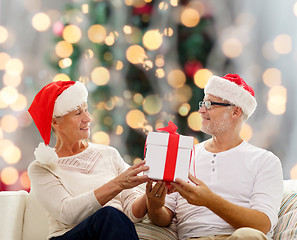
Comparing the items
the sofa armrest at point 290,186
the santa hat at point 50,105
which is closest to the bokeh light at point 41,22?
the santa hat at point 50,105

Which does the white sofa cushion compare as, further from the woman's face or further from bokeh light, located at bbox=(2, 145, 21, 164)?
bokeh light, located at bbox=(2, 145, 21, 164)

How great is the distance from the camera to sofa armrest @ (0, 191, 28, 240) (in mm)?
2041

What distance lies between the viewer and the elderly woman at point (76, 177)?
161 cm

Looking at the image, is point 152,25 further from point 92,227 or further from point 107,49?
point 92,227

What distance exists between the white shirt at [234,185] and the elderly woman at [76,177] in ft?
0.73

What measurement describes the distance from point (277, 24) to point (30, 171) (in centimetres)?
190

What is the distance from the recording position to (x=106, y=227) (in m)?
1.53

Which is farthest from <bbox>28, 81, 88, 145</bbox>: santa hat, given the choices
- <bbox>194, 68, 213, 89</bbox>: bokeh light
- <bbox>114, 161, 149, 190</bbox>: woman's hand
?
<bbox>194, 68, 213, 89</bbox>: bokeh light

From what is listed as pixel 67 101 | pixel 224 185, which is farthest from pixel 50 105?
pixel 224 185

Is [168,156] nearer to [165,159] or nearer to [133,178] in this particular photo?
[165,159]

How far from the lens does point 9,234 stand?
6.70ft

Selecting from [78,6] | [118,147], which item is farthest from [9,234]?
[78,6]

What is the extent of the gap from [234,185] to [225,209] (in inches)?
8.3

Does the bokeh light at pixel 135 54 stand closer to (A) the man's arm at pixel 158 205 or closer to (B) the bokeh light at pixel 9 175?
(B) the bokeh light at pixel 9 175
